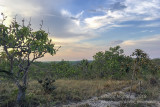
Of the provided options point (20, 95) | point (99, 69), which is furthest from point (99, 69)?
point (20, 95)

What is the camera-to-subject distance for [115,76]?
1781 cm

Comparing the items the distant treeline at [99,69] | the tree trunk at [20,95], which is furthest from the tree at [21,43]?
the distant treeline at [99,69]

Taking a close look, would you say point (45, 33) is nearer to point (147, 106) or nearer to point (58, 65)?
point (147, 106)

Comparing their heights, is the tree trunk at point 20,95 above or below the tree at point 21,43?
below

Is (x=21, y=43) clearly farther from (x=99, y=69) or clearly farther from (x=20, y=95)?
(x=99, y=69)

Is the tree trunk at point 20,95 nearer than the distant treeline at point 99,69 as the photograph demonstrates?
Yes

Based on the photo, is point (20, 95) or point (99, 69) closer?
point (20, 95)

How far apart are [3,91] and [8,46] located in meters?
4.00

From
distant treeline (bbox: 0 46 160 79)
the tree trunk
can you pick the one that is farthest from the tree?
distant treeline (bbox: 0 46 160 79)

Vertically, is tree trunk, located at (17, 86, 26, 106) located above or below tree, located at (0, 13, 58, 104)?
below

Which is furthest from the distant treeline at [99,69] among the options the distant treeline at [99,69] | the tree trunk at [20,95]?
the tree trunk at [20,95]

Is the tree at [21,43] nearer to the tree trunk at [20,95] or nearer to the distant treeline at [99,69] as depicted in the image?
the tree trunk at [20,95]

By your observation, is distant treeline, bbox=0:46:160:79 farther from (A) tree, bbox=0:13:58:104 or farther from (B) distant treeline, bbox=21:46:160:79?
(A) tree, bbox=0:13:58:104

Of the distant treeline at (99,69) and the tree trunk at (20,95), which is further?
the distant treeline at (99,69)
